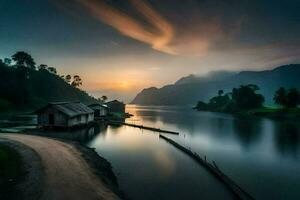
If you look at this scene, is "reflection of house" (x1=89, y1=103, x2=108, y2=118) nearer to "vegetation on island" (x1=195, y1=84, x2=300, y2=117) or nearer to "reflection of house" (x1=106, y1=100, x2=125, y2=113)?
"reflection of house" (x1=106, y1=100, x2=125, y2=113)

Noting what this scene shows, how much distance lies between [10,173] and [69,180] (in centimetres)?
609

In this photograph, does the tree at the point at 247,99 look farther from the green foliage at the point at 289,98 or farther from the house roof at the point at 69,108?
the house roof at the point at 69,108

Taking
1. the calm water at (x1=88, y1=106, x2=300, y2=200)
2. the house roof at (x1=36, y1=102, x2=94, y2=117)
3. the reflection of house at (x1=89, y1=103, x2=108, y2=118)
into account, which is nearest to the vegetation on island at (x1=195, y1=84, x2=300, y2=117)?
the calm water at (x1=88, y1=106, x2=300, y2=200)

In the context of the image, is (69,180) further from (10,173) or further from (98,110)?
(98,110)

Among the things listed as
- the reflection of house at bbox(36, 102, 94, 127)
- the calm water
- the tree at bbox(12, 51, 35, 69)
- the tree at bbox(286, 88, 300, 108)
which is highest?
the tree at bbox(12, 51, 35, 69)

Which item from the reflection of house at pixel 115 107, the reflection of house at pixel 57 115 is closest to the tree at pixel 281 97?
the reflection of house at pixel 115 107

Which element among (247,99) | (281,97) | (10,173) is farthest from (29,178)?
(247,99)

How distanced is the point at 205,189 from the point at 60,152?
18.6 metres

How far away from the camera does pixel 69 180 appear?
20.9m

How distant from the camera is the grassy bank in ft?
60.0

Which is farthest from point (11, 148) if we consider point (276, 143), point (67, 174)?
point (276, 143)

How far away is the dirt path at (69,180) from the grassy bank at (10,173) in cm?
230

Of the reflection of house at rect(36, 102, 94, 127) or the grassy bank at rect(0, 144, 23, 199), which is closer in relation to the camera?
the grassy bank at rect(0, 144, 23, 199)

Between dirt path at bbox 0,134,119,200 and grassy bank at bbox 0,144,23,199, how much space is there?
2300 mm
